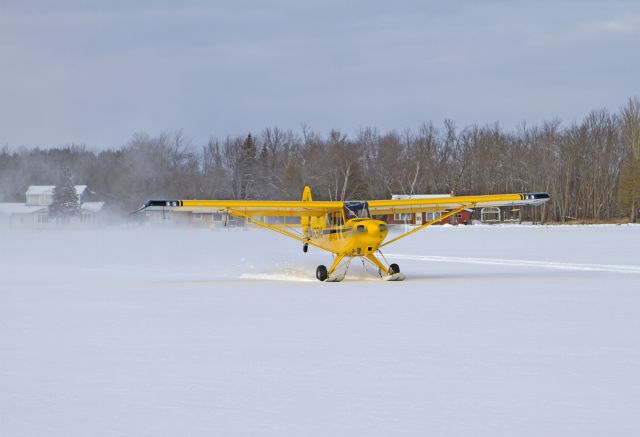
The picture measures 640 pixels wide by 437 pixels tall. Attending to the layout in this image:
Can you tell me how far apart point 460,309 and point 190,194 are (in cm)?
6053

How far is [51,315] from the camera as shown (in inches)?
406

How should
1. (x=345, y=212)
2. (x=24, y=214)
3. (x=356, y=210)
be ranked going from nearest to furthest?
(x=356, y=210)
(x=345, y=212)
(x=24, y=214)

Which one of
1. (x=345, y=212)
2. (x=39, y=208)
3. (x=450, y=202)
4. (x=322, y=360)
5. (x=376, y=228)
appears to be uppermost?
(x=450, y=202)

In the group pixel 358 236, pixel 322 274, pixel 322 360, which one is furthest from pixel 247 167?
pixel 322 360

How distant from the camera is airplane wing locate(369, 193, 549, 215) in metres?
17.8

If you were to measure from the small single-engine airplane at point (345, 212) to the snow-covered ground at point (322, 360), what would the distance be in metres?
1.74

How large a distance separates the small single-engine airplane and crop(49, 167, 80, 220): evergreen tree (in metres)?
58.9

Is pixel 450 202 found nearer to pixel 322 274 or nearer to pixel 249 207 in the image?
pixel 322 274

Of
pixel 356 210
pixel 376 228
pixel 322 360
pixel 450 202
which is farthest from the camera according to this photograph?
pixel 450 202

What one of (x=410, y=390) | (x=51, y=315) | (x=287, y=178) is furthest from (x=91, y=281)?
(x=287, y=178)

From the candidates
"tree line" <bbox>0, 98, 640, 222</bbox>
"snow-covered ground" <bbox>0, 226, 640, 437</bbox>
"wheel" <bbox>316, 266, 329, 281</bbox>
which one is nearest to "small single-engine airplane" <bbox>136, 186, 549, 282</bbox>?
"wheel" <bbox>316, 266, 329, 281</bbox>

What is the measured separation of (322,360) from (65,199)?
71.8 meters

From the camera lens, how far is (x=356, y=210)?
17.0 m

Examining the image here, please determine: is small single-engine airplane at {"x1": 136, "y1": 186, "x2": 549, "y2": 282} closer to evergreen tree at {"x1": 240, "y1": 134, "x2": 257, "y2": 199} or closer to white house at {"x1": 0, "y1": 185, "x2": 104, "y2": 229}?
white house at {"x1": 0, "y1": 185, "x2": 104, "y2": 229}
